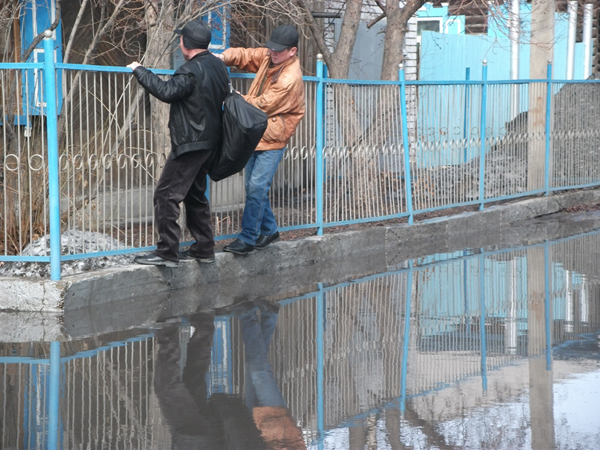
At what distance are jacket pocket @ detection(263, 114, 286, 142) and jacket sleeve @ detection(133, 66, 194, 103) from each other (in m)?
1.02

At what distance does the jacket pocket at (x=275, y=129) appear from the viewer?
7750 millimetres

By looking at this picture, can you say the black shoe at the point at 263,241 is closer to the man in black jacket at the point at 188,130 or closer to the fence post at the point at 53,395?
the man in black jacket at the point at 188,130

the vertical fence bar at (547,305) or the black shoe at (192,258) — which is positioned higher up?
the black shoe at (192,258)

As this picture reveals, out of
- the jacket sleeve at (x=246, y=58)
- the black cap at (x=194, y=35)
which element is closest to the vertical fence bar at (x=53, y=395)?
the black cap at (x=194, y=35)

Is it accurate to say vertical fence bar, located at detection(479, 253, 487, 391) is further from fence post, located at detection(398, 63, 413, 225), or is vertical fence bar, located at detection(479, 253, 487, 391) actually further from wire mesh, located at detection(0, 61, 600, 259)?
wire mesh, located at detection(0, 61, 600, 259)

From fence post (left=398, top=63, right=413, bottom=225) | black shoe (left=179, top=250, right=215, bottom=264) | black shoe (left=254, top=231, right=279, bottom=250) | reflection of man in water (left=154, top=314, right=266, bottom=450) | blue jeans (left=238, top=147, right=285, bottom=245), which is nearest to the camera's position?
reflection of man in water (left=154, top=314, right=266, bottom=450)

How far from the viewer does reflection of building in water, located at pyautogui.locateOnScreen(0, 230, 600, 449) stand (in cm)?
460

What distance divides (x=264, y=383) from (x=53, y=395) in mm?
1115

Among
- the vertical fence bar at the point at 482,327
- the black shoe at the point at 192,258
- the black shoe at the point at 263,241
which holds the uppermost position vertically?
the black shoe at the point at 263,241

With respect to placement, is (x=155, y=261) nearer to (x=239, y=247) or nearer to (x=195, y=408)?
(x=239, y=247)

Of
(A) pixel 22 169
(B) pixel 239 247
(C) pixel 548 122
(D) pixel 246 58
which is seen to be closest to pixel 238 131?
(D) pixel 246 58

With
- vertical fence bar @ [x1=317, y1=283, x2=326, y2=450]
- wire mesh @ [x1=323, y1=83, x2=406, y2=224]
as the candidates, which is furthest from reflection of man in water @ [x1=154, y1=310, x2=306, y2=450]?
wire mesh @ [x1=323, y1=83, x2=406, y2=224]

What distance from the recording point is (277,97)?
300 inches

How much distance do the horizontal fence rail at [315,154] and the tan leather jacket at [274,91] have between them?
0.20m
